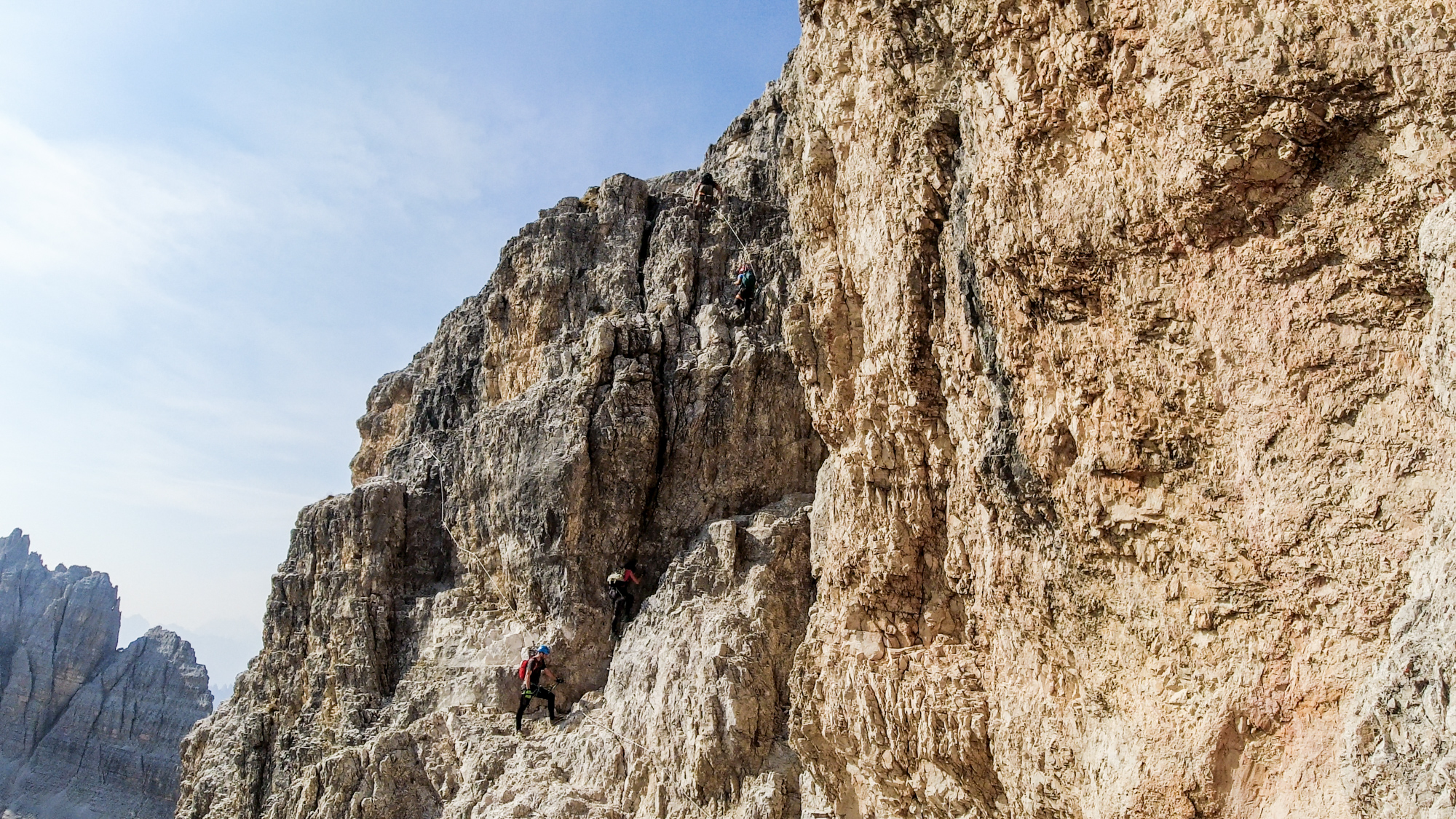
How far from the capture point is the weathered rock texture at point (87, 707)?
57750mm

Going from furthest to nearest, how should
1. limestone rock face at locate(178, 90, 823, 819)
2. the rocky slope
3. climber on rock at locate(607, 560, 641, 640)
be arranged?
climber on rock at locate(607, 560, 641, 640) → limestone rock face at locate(178, 90, 823, 819) → the rocky slope

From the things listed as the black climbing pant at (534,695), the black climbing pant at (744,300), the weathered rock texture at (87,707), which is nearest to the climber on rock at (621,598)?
the black climbing pant at (534,695)

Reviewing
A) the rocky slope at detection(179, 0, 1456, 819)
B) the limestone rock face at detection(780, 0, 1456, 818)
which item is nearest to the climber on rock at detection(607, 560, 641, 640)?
the rocky slope at detection(179, 0, 1456, 819)

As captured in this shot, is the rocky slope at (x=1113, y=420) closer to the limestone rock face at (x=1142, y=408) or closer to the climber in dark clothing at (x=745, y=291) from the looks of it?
the limestone rock face at (x=1142, y=408)

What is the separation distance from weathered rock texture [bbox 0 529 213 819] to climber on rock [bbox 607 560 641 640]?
159 ft

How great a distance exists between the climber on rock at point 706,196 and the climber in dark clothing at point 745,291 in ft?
9.79

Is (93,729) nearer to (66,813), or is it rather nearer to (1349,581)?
(66,813)

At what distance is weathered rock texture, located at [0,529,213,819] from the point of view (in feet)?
189

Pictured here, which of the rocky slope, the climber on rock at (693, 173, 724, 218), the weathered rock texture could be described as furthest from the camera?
the weathered rock texture

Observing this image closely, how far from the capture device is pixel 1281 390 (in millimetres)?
6117

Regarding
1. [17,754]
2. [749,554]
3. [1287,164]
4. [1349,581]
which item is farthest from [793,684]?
[17,754]

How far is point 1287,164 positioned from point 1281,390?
4.32ft

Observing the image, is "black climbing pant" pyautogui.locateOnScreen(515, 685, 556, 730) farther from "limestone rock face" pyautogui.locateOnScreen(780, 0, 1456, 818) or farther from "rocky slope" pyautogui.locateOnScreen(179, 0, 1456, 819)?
"limestone rock face" pyautogui.locateOnScreen(780, 0, 1456, 818)

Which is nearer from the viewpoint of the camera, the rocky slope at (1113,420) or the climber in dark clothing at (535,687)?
the rocky slope at (1113,420)
